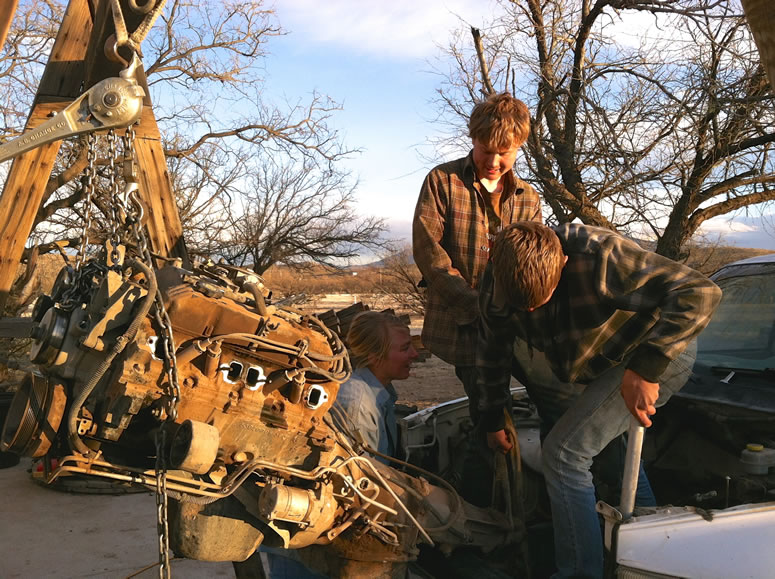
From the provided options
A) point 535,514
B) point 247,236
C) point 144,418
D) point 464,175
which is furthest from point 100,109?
point 247,236

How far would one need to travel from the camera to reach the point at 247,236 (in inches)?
544

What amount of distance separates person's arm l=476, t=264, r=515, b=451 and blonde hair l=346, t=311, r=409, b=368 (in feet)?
1.65

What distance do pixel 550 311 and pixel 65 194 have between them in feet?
34.6

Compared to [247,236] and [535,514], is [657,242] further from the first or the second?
[247,236]

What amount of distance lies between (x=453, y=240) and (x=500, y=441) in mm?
1092

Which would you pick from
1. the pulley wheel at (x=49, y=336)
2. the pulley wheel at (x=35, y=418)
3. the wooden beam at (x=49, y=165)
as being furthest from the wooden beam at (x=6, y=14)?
the pulley wheel at (x=35, y=418)

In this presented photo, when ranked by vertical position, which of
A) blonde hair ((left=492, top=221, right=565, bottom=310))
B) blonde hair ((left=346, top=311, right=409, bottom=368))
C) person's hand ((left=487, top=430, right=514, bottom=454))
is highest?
blonde hair ((left=492, top=221, right=565, bottom=310))

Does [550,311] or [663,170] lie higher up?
[663,170]

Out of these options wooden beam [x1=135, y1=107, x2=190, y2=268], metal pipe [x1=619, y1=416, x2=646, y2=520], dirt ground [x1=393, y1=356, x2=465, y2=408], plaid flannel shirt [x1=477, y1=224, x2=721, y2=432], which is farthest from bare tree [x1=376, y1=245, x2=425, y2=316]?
metal pipe [x1=619, y1=416, x2=646, y2=520]

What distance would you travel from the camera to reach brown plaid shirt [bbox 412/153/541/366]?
356 centimetres

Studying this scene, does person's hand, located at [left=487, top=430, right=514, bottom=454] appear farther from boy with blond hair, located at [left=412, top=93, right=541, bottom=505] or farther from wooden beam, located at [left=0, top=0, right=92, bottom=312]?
wooden beam, located at [left=0, top=0, right=92, bottom=312]

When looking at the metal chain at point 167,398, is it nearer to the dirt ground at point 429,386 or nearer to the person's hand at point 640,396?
the person's hand at point 640,396

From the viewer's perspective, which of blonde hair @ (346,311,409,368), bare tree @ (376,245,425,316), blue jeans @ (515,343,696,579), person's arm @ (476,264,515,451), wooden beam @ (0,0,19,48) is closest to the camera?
blue jeans @ (515,343,696,579)

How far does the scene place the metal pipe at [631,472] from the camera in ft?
8.37
